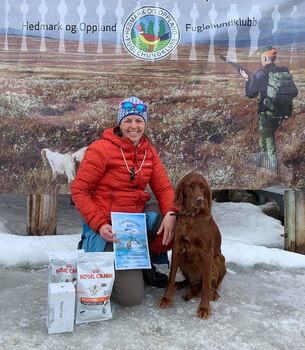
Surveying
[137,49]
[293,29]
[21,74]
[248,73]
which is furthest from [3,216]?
[293,29]

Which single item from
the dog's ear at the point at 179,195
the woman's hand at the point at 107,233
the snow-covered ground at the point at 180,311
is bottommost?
the snow-covered ground at the point at 180,311

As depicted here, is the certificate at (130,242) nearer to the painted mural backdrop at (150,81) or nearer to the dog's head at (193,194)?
the dog's head at (193,194)

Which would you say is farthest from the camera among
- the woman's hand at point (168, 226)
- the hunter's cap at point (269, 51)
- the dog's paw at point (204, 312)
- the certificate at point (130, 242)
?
the hunter's cap at point (269, 51)

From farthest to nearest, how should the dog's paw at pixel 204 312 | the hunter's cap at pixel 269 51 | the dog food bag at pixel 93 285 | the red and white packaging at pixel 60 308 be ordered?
the hunter's cap at pixel 269 51 < the dog's paw at pixel 204 312 < the dog food bag at pixel 93 285 < the red and white packaging at pixel 60 308

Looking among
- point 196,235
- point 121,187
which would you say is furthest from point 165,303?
point 121,187

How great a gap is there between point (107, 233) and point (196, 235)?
588mm

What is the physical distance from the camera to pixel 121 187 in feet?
10.3

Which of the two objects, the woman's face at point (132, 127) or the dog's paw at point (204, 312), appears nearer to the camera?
the dog's paw at point (204, 312)

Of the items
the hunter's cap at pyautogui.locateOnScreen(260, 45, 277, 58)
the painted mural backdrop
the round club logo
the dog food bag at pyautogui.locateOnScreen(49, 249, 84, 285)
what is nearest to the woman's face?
the dog food bag at pyautogui.locateOnScreen(49, 249, 84, 285)

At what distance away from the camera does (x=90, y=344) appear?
8.07 ft

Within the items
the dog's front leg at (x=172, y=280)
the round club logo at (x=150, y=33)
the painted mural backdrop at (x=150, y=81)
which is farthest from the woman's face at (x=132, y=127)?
the round club logo at (x=150, y=33)

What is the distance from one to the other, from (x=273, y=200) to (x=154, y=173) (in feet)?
10.4

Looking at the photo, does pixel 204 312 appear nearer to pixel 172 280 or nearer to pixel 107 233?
pixel 172 280

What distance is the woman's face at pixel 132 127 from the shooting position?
3102mm
